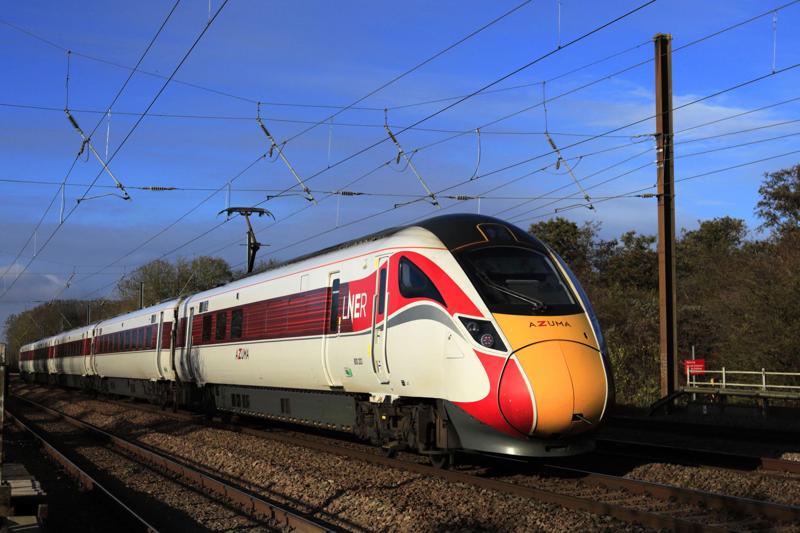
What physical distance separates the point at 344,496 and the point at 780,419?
41.3 ft

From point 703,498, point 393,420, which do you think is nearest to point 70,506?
point 393,420

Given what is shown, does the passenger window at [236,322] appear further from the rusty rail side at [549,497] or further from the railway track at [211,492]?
the rusty rail side at [549,497]

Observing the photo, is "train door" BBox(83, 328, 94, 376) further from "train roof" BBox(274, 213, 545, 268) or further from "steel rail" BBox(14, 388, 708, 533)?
"train roof" BBox(274, 213, 545, 268)

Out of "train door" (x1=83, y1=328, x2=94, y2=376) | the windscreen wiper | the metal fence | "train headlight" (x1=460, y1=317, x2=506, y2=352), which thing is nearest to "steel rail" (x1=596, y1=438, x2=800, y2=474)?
the windscreen wiper

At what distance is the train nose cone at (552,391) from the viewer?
9.02 metres

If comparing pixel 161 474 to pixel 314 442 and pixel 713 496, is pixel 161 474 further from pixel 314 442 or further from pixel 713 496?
pixel 713 496

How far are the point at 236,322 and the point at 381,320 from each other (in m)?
7.12

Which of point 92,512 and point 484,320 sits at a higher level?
point 484,320

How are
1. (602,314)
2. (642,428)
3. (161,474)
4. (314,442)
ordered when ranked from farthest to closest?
(602,314) → (642,428) → (314,442) → (161,474)

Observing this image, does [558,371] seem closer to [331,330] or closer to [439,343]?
[439,343]

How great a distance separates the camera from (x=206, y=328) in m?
19.5

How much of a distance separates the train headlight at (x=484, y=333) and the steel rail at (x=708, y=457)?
13.0 feet

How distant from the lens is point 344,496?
31.3 ft

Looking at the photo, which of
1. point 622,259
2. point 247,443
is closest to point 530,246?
point 247,443
